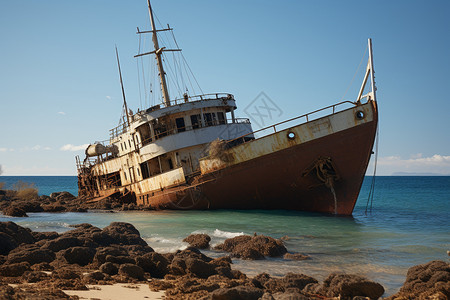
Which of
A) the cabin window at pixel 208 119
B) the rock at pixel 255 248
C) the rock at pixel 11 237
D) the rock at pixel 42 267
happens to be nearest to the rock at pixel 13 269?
the rock at pixel 42 267

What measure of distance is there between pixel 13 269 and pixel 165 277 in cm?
237

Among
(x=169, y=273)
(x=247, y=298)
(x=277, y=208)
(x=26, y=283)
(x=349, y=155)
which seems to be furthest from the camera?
(x=277, y=208)

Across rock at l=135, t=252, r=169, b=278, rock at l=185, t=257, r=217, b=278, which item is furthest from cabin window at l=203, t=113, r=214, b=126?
rock at l=185, t=257, r=217, b=278

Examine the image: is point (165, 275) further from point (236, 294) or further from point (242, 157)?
point (242, 157)

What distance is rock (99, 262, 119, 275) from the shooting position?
6.65m

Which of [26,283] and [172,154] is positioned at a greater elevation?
[172,154]

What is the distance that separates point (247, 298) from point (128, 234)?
18.3ft

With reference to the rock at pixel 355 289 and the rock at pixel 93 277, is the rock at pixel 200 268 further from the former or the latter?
the rock at pixel 355 289

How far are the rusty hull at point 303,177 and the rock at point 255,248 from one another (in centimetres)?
636

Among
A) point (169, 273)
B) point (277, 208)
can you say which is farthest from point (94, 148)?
point (169, 273)

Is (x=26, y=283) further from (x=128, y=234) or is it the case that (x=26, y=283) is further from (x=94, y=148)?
(x=94, y=148)

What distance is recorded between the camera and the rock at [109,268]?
665 cm

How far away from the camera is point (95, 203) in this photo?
24234 millimetres

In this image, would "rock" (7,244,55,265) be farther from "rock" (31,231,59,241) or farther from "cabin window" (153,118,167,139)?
"cabin window" (153,118,167,139)
